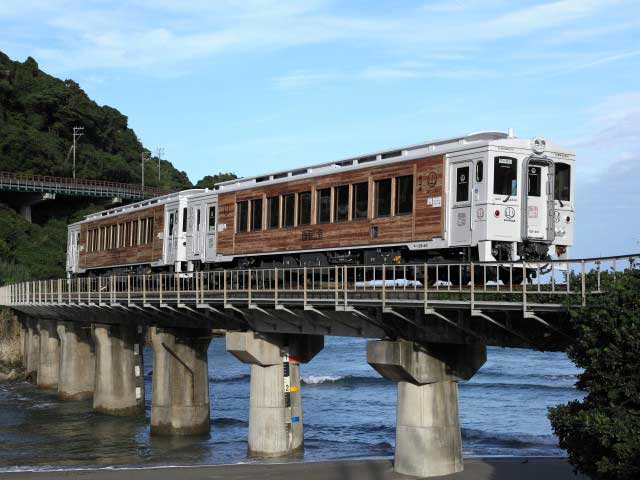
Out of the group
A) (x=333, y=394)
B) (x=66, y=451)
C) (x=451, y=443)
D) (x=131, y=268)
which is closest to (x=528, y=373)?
(x=333, y=394)

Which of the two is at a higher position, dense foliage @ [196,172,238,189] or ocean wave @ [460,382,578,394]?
dense foliage @ [196,172,238,189]

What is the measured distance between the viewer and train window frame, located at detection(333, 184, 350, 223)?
24344 millimetres

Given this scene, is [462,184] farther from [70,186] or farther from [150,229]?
[70,186]

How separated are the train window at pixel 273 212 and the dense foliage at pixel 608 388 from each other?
47.2 feet

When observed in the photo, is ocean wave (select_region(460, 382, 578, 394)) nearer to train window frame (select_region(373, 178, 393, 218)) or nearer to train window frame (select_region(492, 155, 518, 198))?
train window frame (select_region(373, 178, 393, 218))

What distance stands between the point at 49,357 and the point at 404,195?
124 feet

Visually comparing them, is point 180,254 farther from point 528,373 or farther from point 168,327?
point 528,373

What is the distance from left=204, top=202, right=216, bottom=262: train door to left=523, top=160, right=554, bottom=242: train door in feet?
46.3

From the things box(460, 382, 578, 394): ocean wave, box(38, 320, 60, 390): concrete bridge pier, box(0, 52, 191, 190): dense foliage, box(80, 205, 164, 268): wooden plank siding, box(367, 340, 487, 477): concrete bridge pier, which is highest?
box(0, 52, 191, 190): dense foliage

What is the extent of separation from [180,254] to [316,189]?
10.5m

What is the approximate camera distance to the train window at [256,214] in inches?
1129

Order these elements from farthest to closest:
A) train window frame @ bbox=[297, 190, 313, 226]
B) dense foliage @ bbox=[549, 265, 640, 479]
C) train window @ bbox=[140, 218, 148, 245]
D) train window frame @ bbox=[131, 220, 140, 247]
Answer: train window frame @ bbox=[131, 220, 140, 247]
train window @ bbox=[140, 218, 148, 245]
train window frame @ bbox=[297, 190, 313, 226]
dense foliage @ bbox=[549, 265, 640, 479]

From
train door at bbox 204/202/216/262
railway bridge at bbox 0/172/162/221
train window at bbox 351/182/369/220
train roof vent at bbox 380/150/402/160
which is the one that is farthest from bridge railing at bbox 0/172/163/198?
train roof vent at bbox 380/150/402/160

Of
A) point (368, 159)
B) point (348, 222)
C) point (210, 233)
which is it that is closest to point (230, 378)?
point (210, 233)
